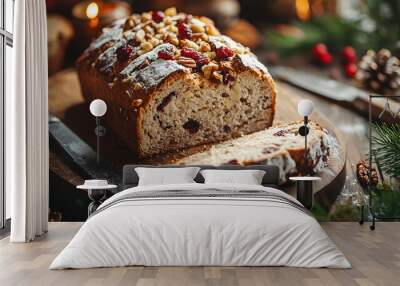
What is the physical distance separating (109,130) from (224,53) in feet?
5.15

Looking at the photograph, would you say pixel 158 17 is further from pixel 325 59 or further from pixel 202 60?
pixel 325 59

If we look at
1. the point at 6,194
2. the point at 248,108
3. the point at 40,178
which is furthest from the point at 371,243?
the point at 6,194

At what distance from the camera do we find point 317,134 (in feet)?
23.5

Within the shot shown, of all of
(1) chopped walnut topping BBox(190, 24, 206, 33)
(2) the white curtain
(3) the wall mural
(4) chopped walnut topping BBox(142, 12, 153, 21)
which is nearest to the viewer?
(2) the white curtain

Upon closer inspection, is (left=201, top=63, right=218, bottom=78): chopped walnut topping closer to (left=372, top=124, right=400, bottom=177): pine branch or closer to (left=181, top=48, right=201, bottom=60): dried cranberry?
Answer: (left=181, top=48, right=201, bottom=60): dried cranberry

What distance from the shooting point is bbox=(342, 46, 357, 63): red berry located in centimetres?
742

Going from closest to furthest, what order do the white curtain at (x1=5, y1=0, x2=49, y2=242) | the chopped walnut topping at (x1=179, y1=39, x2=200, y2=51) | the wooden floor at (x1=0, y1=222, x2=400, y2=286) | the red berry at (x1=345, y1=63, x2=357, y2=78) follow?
1. the wooden floor at (x1=0, y1=222, x2=400, y2=286)
2. the white curtain at (x1=5, y1=0, x2=49, y2=242)
3. the chopped walnut topping at (x1=179, y1=39, x2=200, y2=51)
4. the red berry at (x1=345, y1=63, x2=357, y2=78)

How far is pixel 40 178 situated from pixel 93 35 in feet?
6.75

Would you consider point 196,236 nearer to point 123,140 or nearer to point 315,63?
point 123,140

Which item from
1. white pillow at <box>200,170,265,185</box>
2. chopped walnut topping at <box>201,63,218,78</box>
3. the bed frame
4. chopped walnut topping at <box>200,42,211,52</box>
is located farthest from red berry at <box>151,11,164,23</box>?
white pillow at <box>200,170,265,185</box>

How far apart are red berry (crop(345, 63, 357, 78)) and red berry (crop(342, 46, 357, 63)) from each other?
5cm

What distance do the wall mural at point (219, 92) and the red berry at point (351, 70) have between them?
12 mm

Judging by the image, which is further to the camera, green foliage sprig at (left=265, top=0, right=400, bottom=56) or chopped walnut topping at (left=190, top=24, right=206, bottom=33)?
green foliage sprig at (left=265, top=0, right=400, bottom=56)

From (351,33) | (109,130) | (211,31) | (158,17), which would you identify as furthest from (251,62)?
(109,130)
